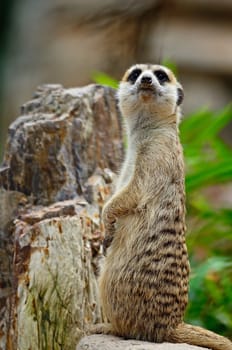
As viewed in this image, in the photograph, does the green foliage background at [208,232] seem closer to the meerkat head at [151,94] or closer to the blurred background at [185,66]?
the blurred background at [185,66]

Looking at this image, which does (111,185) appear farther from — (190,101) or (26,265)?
(190,101)

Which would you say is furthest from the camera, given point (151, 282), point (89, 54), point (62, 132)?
point (89, 54)

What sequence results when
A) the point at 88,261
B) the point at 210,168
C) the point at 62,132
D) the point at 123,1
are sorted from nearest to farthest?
the point at 123,1, the point at 88,261, the point at 62,132, the point at 210,168

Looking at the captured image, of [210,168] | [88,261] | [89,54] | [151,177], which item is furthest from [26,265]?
[89,54]

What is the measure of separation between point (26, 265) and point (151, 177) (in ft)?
1.92

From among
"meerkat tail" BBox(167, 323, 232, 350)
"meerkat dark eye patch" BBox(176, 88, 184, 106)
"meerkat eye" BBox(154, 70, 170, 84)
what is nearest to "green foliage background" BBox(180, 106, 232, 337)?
"meerkat dark eye patch" BBox(176, 88, 184, 106)

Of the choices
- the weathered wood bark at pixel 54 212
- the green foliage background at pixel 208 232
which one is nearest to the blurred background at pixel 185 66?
the green foliage background at pixel 208 232

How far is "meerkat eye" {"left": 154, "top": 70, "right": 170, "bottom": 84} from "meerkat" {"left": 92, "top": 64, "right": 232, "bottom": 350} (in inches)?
4.4

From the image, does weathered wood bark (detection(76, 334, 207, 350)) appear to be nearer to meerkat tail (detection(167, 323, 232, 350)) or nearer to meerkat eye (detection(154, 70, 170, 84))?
meerkat tail (detection(167, 323, 232, 350))

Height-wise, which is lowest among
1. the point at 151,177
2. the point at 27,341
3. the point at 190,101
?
the point at 27,341

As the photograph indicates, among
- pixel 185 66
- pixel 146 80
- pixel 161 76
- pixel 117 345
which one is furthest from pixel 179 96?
pixel 185 66

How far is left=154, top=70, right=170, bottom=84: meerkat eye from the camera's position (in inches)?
153

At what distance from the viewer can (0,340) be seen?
143 inches

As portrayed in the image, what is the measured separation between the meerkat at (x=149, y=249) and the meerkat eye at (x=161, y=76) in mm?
112
